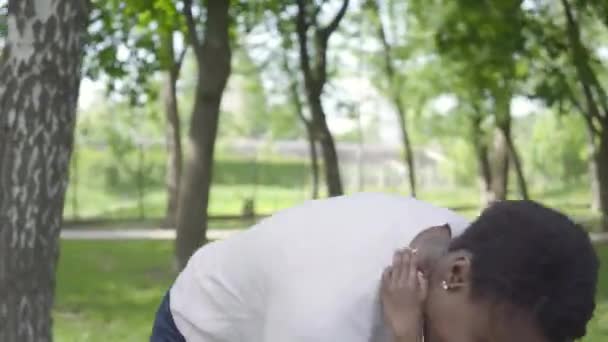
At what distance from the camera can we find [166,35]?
16.3 metres

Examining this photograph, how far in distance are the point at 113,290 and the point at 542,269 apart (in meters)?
11.3

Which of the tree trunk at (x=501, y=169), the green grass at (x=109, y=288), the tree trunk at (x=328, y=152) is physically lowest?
the green grass at (x=109, y=288)

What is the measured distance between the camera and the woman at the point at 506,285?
1.93 m

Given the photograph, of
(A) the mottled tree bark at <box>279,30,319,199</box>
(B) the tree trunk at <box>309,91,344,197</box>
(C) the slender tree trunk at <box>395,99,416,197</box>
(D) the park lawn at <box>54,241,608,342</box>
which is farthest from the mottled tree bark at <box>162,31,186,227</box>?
(C) the slender tree trunk at <box>395,99,416,197</box>

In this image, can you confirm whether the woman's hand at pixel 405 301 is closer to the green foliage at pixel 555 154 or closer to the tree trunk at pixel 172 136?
the tree trunk at pixel 172 136

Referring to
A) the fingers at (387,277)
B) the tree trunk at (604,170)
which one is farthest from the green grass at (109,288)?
the tree trunk at (604,170)

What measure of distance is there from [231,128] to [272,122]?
15.3m

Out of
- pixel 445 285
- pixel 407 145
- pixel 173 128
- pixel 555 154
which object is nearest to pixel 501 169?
pixel 407 145

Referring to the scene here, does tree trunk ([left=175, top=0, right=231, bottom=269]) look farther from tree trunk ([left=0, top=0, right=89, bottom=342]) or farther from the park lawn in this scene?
tree trunk ([left=0, top=0, right=89, bottom=342])

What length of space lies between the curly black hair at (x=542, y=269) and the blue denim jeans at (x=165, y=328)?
919mm

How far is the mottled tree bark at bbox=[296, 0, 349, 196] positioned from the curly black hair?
51.1ft

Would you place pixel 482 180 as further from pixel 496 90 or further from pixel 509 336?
pixel 509 336

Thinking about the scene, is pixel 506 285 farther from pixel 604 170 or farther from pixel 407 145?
pixel 407 145

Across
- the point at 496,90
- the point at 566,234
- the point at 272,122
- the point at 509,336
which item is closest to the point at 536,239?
the point at 566,234
